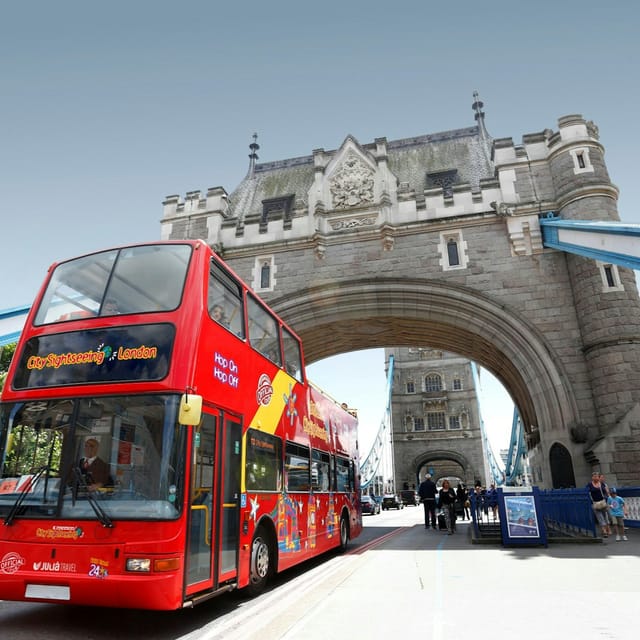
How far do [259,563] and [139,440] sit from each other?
2346 millimetres

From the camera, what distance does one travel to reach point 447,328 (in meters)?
14.9

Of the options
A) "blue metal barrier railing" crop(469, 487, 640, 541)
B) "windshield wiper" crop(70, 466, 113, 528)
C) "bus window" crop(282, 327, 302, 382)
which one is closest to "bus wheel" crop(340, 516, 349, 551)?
"blue metal barrier railing" crop(469, 487, 640, 541)

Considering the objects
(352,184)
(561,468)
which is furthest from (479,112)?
(561,468)

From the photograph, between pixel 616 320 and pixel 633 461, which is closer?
pixel 633 461

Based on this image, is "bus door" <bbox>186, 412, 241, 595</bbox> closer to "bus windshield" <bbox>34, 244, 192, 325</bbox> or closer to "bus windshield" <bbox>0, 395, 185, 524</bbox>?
"bus windshield" <bbox>0, 395, 185, 524</bbox>

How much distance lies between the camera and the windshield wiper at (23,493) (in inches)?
159

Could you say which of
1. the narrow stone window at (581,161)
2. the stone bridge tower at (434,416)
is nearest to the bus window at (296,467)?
the narrow stone window at (581,161)

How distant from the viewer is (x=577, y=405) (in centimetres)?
1191

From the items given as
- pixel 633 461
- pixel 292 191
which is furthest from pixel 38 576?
pixel 292 191

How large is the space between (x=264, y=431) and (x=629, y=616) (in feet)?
12.5

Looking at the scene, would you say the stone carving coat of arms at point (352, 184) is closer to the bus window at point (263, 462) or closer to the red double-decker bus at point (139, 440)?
the red double-decker bus at point (139, 440)

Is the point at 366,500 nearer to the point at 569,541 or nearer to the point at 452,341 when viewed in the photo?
the point at 452,341

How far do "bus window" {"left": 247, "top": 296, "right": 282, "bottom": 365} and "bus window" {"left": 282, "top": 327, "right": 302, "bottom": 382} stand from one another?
337 millimetres

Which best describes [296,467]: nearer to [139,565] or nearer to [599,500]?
[139,565]
